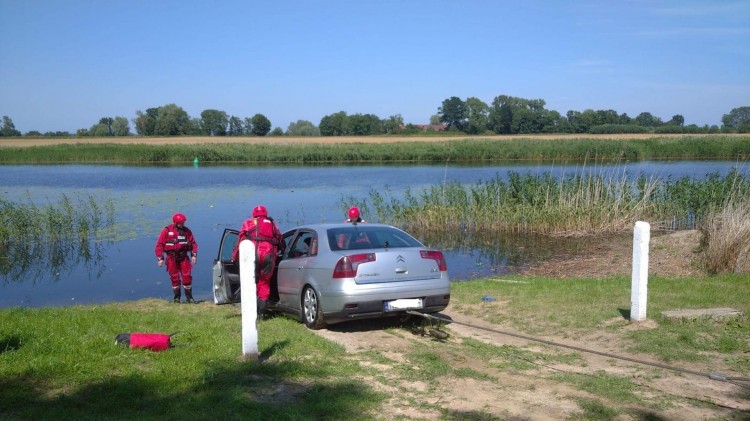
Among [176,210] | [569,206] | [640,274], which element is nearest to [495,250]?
[569,206]

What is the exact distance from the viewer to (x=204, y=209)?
3142 cm

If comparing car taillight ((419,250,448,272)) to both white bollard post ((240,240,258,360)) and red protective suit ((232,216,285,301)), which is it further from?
white bollard post ((240,240,258,360))

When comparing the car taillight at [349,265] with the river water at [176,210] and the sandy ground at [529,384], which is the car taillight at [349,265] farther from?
the river water at [176,210]

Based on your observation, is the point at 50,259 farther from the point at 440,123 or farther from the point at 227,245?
the point at 440,123

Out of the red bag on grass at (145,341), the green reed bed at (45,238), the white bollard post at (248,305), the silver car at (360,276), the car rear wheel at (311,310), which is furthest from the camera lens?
the green reed bed at (45,238)

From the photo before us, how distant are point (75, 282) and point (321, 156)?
172 feet

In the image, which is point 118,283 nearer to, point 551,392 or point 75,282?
point 75,282

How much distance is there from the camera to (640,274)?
8.99 m

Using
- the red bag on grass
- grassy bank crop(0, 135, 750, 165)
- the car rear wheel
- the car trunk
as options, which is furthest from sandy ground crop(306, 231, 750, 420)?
grassy bank crop(0, 135, 750, 165)

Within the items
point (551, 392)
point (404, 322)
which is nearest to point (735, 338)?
point (551, 392)

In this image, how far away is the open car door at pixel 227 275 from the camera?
37.4 ft

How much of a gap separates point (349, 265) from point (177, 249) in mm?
5871

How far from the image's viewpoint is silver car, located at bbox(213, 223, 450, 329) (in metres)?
9.08

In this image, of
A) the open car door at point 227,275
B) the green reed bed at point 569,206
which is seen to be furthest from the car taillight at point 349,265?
the green reed bed at point 569,206
